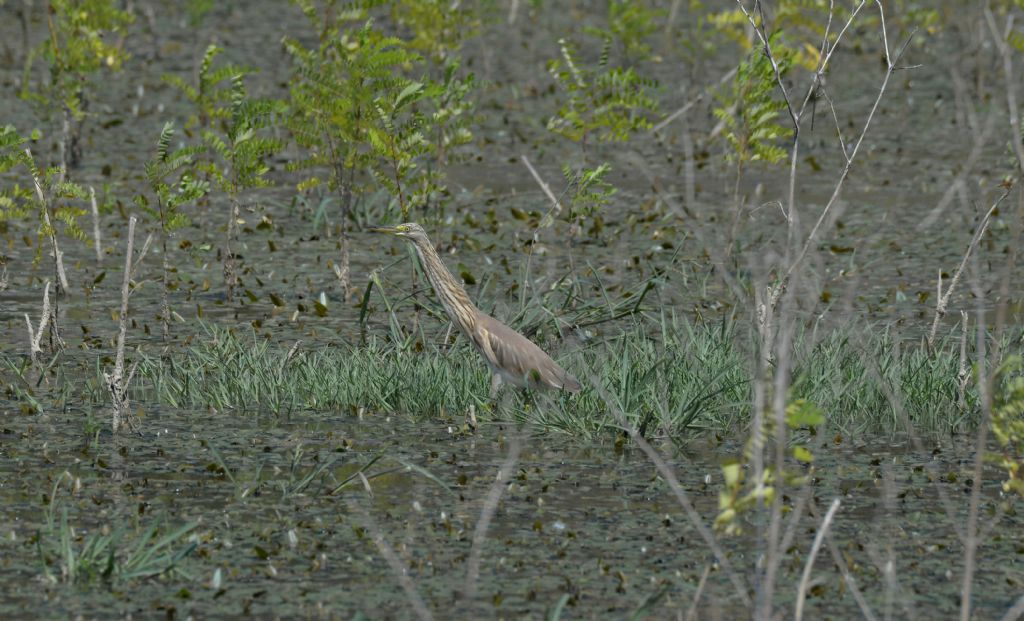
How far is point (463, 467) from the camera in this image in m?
7.45

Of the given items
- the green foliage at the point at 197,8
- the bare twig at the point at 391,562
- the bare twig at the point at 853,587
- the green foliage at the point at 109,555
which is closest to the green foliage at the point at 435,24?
the green foliage at the point at 197,8

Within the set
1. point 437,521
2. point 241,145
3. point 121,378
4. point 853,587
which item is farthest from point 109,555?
point 241,145

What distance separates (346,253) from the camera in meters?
10.4

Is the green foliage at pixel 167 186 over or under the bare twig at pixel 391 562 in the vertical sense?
over

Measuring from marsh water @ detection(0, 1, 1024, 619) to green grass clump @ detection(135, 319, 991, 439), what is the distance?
10cm

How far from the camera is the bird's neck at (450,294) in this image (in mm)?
8320

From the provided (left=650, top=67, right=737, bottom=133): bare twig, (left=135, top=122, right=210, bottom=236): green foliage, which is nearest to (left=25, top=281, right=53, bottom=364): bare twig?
(left=135, top=122, right=210, bottom=236): green foliage

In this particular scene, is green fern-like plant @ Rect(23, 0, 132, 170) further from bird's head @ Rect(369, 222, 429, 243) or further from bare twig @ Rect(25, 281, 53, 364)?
bird's head @ Rect(369, 222, 429, 243)

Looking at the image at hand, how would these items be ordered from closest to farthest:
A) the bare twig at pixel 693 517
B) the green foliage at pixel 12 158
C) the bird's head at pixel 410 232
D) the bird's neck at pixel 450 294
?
the bare twig at pixel 693 517 < the bird's neck at pixel 450 294 < the bird's head at pixel 410 232 < the green foliage at pixel 12 158

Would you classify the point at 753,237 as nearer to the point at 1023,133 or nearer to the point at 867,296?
the point at 867,296

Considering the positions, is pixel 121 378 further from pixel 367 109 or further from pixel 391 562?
pixel 367 109

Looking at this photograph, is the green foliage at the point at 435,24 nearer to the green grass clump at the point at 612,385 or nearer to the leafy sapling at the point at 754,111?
the leafy sapling at the point at 754,111

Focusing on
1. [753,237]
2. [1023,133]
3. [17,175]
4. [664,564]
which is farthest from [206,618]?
[17,175]

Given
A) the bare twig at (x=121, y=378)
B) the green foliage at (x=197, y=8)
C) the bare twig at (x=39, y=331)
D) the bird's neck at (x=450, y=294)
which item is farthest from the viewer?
the green foliage at (x=197, y=8)
